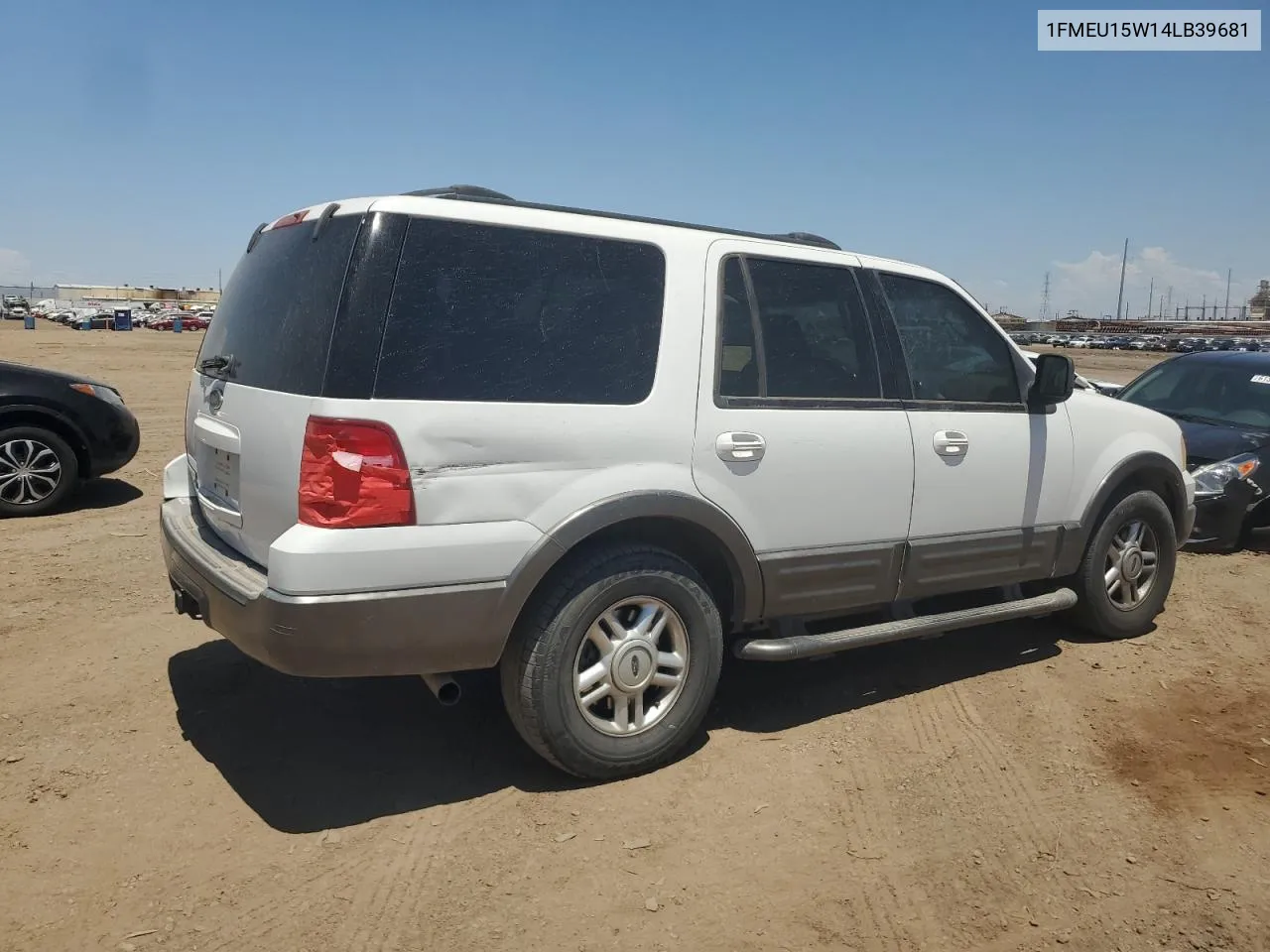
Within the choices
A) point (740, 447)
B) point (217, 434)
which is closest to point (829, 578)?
point (740, 447)

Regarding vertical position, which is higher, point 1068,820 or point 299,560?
point 299,560

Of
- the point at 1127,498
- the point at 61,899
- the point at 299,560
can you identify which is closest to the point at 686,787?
the point at 299,560

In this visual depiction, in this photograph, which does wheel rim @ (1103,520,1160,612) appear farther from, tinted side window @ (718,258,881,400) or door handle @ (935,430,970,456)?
tinted side window @ (718,258,881,400)

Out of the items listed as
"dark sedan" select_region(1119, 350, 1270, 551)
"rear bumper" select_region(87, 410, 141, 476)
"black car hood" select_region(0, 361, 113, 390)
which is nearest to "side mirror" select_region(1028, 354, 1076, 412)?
"dark sedan" select_region(1119, 350, 1270, 551)

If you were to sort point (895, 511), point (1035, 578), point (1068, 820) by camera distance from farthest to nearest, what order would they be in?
1. point (1035, 578)
2. point (895, 511)
3. point (1068, 820)

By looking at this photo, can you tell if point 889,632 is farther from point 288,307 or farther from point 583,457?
point 288,307

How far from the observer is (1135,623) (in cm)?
555

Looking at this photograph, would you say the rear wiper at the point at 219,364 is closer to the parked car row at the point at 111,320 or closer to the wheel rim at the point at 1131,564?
the wheel rim at the point at 1131,564

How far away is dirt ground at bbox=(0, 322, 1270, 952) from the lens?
A: 9.45 feet

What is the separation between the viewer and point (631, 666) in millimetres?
3625

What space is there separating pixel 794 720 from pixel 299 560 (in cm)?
229

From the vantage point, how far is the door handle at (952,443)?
4422 mm

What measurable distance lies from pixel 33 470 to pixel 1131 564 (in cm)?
761

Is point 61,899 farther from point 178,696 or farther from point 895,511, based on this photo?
point 895,511
